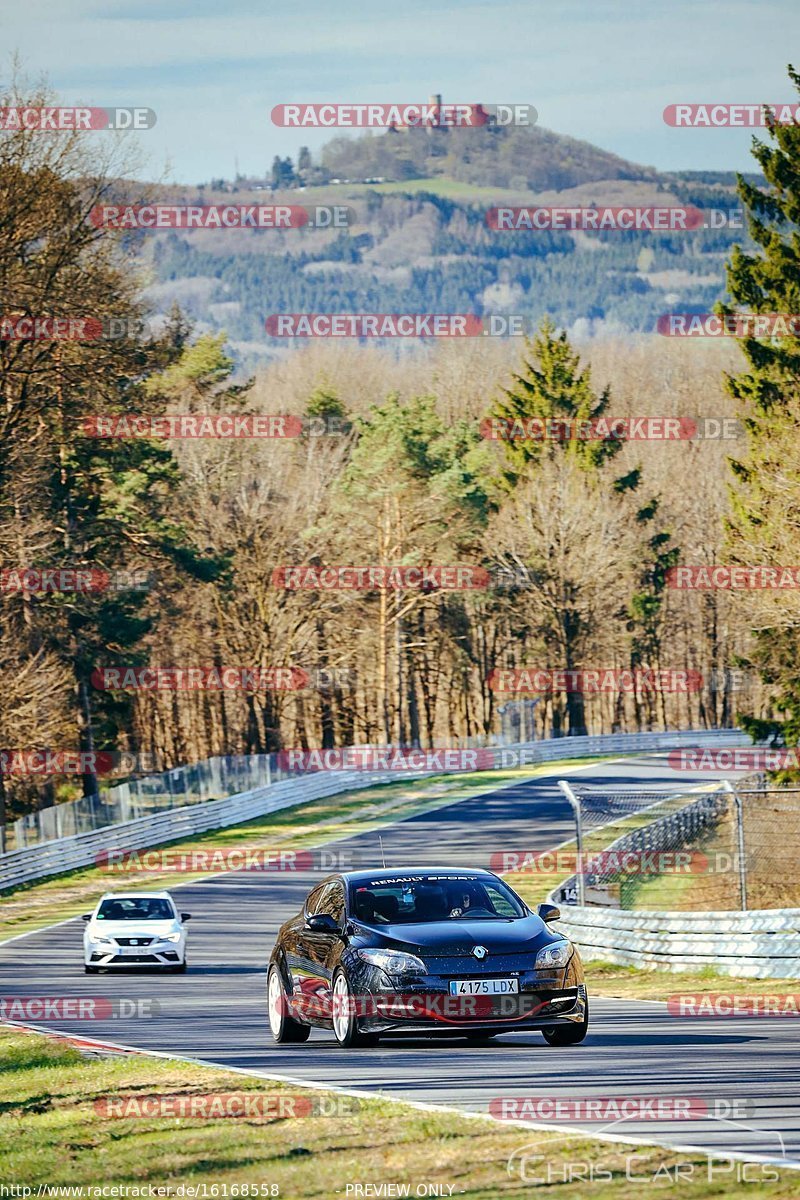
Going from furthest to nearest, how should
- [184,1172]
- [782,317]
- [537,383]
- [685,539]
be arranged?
[685,539] → [537,383] → [782,317] → [184,1172]

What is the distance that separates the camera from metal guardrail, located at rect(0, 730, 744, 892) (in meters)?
44.1

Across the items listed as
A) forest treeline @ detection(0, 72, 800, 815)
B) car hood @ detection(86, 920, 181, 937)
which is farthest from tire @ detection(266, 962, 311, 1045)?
forest treeline @ detection(0, 72, 800, 815)

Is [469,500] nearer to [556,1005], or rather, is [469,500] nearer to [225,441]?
[225,441]

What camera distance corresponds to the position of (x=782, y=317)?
44.7m

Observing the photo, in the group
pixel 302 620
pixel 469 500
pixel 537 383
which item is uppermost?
pixel 537 383

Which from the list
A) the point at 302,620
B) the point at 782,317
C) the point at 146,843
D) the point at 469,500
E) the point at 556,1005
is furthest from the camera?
the point at 469,500

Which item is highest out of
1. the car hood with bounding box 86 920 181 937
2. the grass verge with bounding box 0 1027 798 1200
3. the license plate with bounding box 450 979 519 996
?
the license plate with bounding box 450 979 519 996

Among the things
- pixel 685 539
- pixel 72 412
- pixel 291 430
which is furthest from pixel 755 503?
pixel 685 539

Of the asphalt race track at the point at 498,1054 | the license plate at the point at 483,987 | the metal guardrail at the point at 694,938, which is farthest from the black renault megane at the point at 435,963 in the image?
the metal guardrail at the point at 694,938

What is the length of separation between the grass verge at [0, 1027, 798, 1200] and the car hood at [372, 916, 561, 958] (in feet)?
6.07

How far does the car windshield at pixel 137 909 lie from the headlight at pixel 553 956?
1488 cm

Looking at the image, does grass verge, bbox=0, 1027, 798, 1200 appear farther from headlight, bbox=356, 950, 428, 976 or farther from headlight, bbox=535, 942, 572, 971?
headlight, bbox=535, 942, 572, 971

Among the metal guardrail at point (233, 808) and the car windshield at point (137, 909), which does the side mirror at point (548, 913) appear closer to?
the car windshield at point (137, 909)

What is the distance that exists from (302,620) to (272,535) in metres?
3.75
